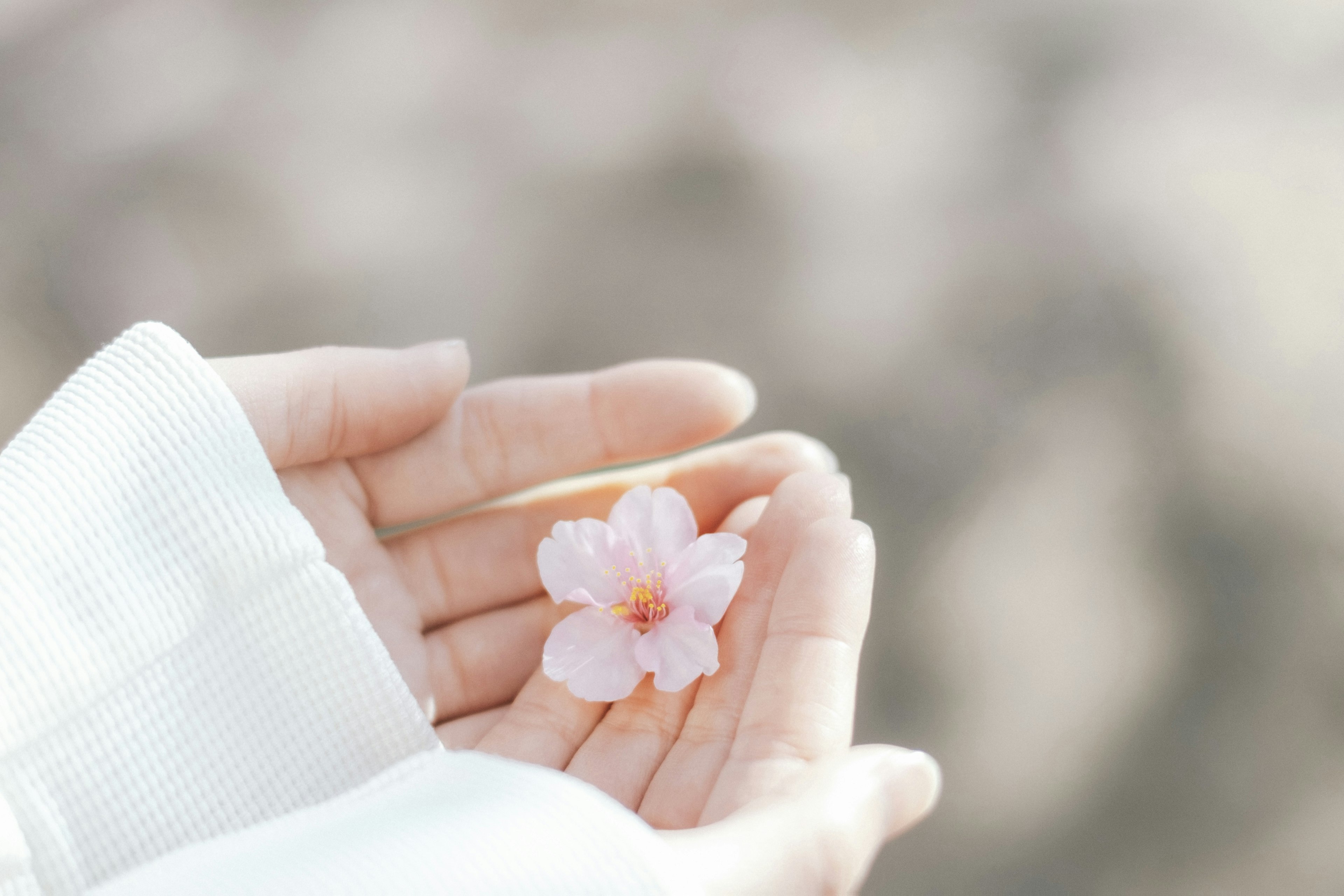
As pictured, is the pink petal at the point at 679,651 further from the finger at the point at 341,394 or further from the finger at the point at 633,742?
the finger at the point at 341,394

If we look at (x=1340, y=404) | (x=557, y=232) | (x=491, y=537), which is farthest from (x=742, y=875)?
(x=1340, y=404)

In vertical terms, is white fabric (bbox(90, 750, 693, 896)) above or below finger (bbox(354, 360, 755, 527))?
below

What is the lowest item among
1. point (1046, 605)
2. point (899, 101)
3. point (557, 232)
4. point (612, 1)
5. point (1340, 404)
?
point (1046, 605)

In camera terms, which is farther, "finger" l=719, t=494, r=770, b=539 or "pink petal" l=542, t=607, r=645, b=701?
"finger" l=719, t=494, r=770, b=539

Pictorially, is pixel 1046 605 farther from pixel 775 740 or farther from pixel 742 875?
pixel 742 875

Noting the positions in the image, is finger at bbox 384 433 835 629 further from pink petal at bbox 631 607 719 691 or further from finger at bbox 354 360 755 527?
pink petal at bbox 631 607 719 691

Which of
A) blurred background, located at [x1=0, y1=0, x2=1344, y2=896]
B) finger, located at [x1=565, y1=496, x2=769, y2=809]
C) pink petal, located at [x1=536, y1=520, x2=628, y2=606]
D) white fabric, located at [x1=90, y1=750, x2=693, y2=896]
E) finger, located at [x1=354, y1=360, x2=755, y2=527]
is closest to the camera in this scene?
white fabric, located at [x1=90, y1=750, x2=693, y2=896]

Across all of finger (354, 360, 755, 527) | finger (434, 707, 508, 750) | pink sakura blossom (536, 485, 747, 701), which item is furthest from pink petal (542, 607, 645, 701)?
finger (354, 360, 755, 527)
